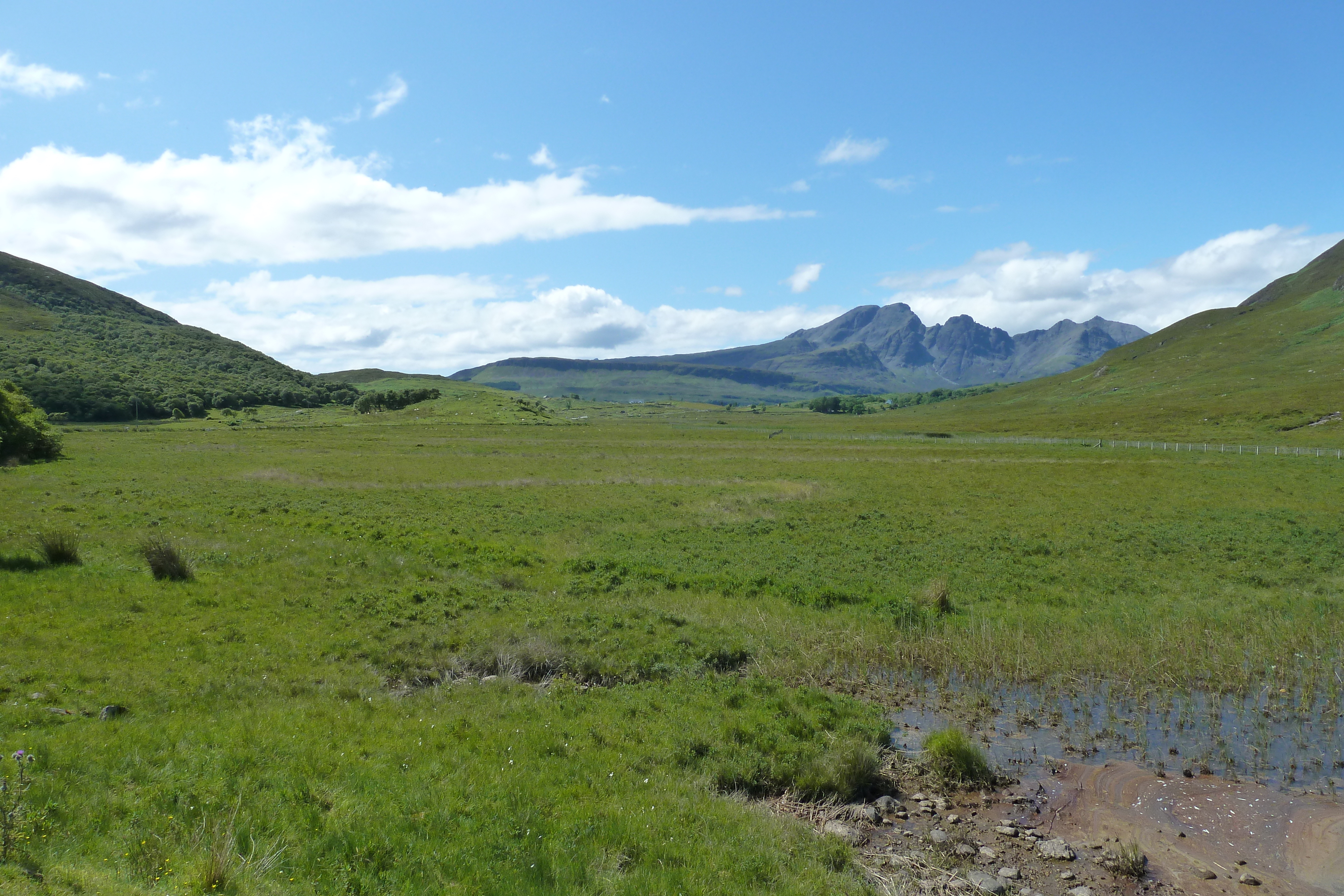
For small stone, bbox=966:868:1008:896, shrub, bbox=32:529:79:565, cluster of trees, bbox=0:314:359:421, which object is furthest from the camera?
cluster of trees, bbox=0:314:359:421

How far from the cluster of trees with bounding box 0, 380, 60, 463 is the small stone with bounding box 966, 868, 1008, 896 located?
Result: 67.5 metres

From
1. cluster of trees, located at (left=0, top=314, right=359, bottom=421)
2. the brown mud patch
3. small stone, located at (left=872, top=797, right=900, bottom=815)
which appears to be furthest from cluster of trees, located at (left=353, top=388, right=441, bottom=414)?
the brown mud patch

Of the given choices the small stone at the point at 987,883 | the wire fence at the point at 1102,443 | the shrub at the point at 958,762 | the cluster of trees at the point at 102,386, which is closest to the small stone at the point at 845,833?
the small stone at the point at 987,883

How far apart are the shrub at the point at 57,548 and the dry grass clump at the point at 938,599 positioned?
26971mm

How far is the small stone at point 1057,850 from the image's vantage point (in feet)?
35.6

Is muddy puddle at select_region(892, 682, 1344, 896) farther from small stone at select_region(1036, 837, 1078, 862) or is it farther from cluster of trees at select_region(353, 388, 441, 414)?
cluster of trees at select_region(353, 388, 441, 414)

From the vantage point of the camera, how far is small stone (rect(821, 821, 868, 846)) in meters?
11.3

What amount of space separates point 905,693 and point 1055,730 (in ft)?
11.1

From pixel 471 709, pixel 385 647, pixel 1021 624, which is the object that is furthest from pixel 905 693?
pixel 385 647

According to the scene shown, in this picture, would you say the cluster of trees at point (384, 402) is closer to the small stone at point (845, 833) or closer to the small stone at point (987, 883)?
the small stone at point (845, 833)

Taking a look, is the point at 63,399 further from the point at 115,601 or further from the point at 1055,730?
the point at 1055,730

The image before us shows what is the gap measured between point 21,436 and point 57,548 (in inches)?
1885

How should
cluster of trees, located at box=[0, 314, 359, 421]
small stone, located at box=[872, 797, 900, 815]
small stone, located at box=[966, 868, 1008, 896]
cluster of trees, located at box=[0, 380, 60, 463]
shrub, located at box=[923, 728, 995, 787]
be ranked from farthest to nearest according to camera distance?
cluster of trees, located at box=[0, 314, 359, 421]
cluster of trees, located at box=[0, 380, 60, 463]
shrub, located at box=[923, 728, 995, 787]
small stone, located at box=[872, 797, 900, 815]
small stone, located at box=[966, 868, 1008, 896]

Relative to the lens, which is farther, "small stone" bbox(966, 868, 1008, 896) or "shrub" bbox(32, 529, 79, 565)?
"shrub" bbox(32, 529, 79, 565)
